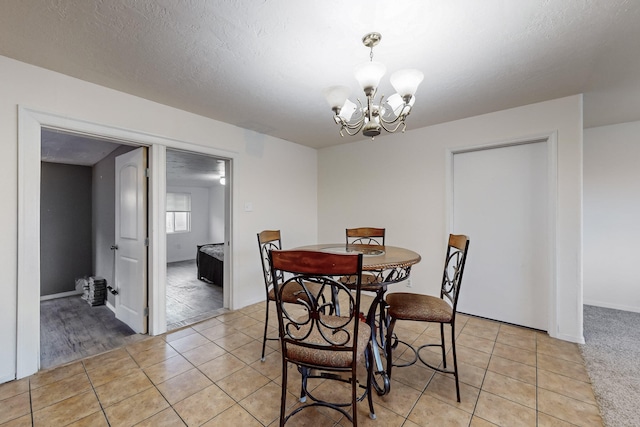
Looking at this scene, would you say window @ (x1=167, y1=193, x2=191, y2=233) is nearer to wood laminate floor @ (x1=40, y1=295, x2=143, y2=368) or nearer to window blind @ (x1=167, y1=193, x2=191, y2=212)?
window blind @ (x1=167, y1=193, x2=191, y2=212)

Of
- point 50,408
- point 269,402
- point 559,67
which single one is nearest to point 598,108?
point 559,67

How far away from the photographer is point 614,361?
85.1 inches

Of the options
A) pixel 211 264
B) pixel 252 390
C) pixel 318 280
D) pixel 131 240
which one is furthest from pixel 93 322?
pixel 318 280

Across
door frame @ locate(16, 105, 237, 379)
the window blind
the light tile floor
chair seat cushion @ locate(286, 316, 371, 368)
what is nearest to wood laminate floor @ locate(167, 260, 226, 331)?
the light tile floor

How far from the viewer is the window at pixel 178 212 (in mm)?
7219

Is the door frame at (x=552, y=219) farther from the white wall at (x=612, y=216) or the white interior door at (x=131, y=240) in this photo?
the white interior door at (x=131, y=240)

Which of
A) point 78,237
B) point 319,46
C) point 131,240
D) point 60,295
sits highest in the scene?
point 319,46

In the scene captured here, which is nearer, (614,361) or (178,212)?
(614,361)

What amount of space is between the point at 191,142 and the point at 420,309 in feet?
9.12

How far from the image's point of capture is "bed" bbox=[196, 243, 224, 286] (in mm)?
4504

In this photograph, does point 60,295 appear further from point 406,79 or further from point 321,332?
point 406,79

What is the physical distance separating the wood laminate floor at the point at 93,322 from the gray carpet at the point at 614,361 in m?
3.48

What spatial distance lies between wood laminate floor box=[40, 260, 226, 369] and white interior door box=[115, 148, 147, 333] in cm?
21

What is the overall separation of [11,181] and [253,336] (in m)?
2.26
